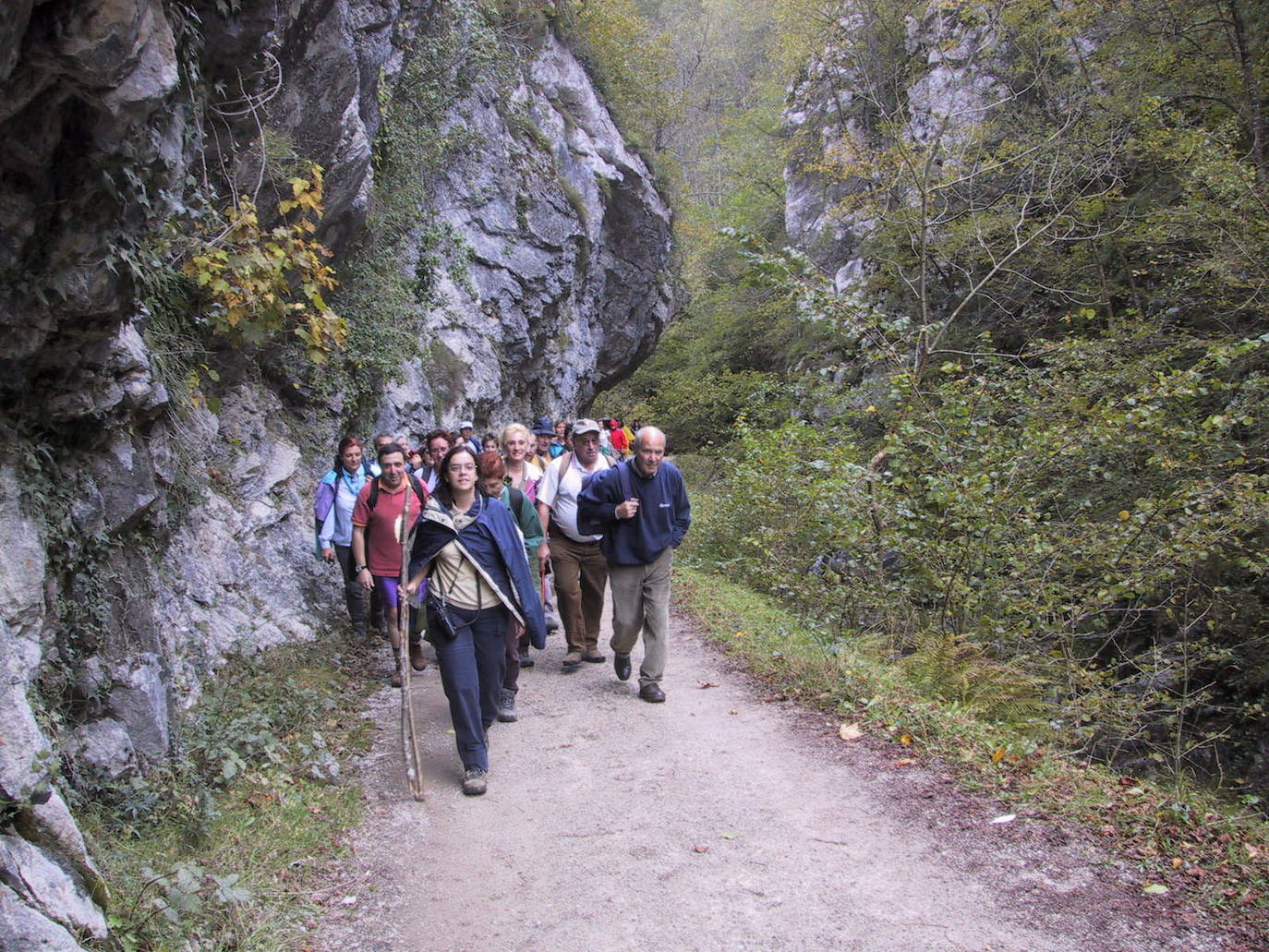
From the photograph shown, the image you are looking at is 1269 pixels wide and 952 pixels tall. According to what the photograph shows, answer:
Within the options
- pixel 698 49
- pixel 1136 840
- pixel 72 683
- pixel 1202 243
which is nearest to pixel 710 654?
pixel 1136 840

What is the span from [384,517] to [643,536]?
8.04 ft

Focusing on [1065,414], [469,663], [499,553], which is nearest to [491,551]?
[499,553]

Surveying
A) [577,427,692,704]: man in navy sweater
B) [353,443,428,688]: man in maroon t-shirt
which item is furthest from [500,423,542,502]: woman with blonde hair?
[577,427,692,704]: man in navy sweater

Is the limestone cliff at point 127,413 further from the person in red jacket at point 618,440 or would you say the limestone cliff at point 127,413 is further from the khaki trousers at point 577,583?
the person in red jacket at point 618,440

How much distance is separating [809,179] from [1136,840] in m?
26.2

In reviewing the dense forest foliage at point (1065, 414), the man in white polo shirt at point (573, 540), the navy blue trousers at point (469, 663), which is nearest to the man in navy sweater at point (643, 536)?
the man in white polo shirt at point (573, 540)

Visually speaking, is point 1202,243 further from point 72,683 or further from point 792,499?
point 72,683

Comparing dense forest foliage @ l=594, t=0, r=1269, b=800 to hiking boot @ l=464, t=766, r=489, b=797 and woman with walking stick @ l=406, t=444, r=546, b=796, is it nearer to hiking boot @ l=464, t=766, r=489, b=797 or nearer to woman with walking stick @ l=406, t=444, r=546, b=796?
woman with walking stick @ l=406, t=444, r=546, b=796

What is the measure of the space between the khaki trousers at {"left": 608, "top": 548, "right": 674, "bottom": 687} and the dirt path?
Result: 0.80 metres

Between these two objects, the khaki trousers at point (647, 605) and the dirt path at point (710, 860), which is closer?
the dirt path at point (710, 860)

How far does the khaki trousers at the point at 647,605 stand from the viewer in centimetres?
654

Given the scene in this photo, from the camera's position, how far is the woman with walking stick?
5.13 meters

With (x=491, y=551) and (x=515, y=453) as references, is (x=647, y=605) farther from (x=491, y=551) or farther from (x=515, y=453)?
(x=515, y=453)

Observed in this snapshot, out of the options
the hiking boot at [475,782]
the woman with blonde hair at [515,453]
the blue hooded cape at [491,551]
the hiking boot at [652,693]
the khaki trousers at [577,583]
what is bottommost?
the hiking boot at [652,693]
